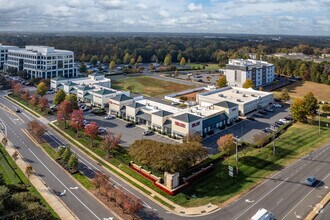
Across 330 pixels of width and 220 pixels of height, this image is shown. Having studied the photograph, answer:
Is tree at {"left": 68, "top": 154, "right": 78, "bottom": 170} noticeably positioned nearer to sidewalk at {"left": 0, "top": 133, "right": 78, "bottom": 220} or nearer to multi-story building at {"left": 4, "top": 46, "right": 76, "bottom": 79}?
sidewalk at {"left": 0, "top": 133, "right": 78, "bottom": 220}

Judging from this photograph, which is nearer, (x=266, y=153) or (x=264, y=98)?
(x=266, y=153)

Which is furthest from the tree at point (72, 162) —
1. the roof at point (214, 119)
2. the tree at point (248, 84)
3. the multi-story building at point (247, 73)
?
the multi-story building at point (247, 73)

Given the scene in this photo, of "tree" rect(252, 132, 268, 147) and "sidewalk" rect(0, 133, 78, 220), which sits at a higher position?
"tree" rect(252, 132, 268, 147)

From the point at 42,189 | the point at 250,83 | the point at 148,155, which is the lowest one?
the point at 42,189

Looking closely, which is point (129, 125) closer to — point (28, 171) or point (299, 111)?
point (28, 171)

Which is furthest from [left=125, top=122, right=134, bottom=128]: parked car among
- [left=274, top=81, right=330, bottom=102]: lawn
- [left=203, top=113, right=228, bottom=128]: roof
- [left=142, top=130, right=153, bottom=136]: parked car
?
[left=274, top=81, right=330, bottom=102]: lawn

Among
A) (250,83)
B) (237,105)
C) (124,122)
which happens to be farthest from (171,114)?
(250,83)

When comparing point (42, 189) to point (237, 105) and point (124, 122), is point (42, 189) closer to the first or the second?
point (124, 122)
